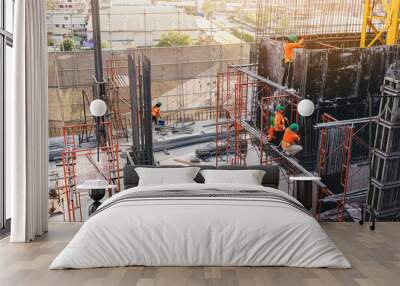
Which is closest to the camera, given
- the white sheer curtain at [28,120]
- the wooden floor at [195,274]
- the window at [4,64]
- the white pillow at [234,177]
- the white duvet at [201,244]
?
the wooden floor at [195,274]

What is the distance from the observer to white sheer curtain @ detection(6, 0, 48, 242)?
16.1 feet

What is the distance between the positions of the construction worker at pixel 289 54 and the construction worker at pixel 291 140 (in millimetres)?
530

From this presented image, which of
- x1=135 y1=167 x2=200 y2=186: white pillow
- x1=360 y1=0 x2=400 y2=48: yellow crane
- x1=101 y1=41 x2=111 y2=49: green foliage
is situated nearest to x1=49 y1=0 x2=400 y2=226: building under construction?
x1=360 y1=0 x2=400 y2=48: yellow crane

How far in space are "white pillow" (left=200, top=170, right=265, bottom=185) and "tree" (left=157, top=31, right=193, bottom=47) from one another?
1.57 m

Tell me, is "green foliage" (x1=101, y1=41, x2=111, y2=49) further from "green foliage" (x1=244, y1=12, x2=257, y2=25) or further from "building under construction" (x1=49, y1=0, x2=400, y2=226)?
"green foliage" (x1=244, y1=12, x2=257, y2=25)

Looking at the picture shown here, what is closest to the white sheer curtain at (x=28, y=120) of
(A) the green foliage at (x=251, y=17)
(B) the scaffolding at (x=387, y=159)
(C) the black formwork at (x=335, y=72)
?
(A) the green foliage at (x=251, y=17)

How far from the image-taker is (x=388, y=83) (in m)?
5.92

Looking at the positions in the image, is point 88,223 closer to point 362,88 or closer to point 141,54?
point 141,54

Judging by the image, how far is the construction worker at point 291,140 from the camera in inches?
235

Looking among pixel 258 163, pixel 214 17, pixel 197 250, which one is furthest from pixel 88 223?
pixel 214 17

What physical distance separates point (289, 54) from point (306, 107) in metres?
0.71

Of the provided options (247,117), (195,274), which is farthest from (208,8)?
(195,274)

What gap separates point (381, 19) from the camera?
5887mm

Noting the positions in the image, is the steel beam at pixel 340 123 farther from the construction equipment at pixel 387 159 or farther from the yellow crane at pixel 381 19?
the yellow crane at pixel 381 19
